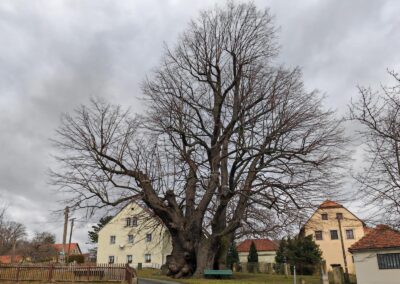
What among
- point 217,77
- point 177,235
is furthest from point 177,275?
point 217,77

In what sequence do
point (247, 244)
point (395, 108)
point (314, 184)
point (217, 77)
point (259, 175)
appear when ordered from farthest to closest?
point (247, 244) → point (217, 77) → point (259, 175) → point (314, 184) → point (395, 108)

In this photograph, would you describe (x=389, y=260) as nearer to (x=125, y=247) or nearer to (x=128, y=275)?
(x=128, y=275)

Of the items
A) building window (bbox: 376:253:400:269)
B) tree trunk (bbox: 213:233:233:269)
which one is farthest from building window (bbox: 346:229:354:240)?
tree trunk (bbox: 213:233:233:269)

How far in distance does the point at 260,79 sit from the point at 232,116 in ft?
9.46

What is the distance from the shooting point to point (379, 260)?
28.8 metres

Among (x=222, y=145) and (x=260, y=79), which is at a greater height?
(x=260, y=79)

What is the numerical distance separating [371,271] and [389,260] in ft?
4.68

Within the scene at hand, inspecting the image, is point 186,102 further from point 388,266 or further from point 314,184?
point 388,266

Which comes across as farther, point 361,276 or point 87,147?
point 361,276

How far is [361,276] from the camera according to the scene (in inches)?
1140

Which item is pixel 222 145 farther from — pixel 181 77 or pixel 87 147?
pixel 87 147

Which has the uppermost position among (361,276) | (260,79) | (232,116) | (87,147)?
(260,79)

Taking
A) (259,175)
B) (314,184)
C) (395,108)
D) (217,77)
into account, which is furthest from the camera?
(217,77)

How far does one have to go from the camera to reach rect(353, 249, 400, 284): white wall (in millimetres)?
28016
